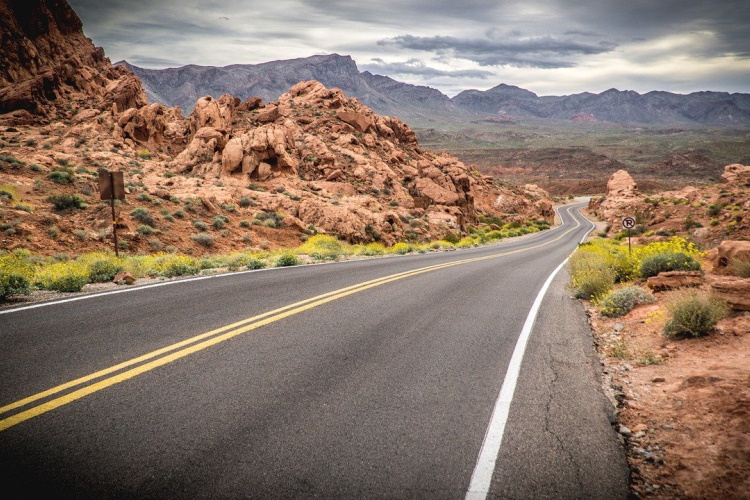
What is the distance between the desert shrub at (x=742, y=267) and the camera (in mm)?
8023

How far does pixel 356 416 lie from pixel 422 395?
0.82m

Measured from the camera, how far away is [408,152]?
50.4 metres

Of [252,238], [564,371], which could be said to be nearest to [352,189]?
[252,238]

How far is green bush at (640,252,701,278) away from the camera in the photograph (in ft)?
32.5

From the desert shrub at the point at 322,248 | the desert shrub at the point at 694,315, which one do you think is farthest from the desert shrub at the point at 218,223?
the desert shrub at the point at 694,315

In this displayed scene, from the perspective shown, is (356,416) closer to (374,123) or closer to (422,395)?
(422,395)

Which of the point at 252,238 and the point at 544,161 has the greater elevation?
the point at 544,161

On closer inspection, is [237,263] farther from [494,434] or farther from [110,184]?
[494,434]

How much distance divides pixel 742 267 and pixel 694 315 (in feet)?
10.6

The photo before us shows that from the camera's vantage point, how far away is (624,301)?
842 cm

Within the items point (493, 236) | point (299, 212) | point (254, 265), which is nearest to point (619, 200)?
point (493, 236)

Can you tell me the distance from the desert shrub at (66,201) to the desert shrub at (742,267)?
22758 mm

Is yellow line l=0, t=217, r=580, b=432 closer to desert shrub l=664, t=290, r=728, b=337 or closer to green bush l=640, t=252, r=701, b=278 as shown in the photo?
desert shrub l=664, t=290, r=728, b=337

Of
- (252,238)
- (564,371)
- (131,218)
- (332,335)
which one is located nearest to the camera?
(564,371)
